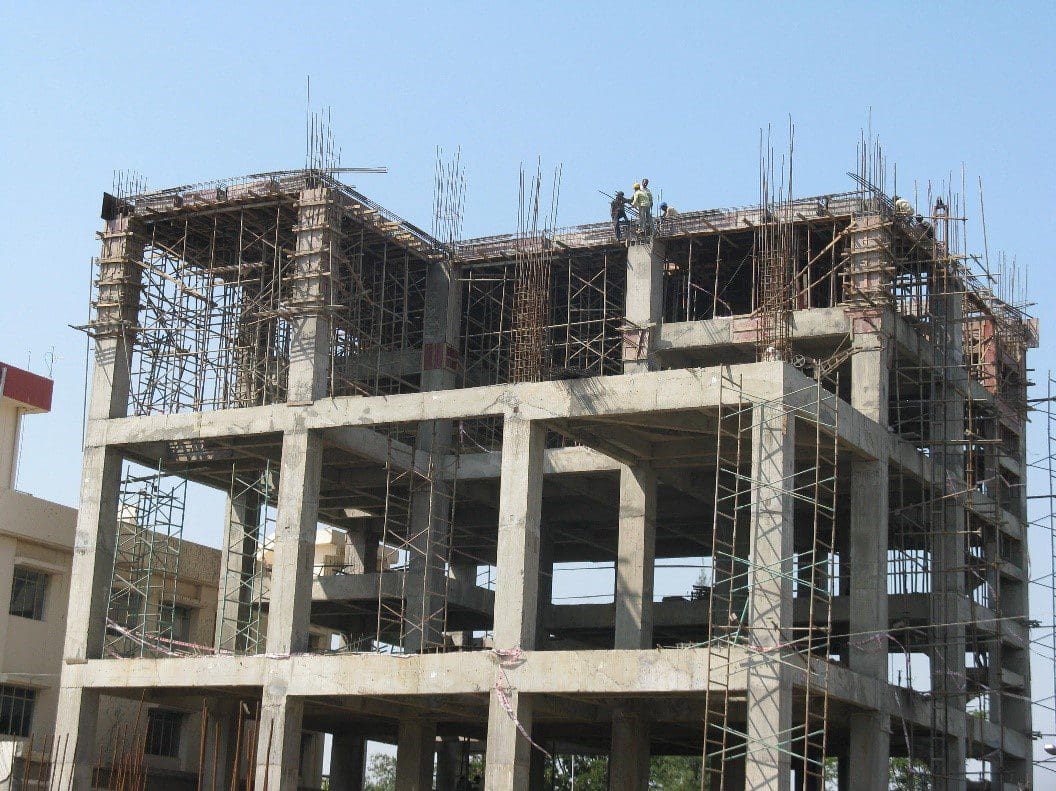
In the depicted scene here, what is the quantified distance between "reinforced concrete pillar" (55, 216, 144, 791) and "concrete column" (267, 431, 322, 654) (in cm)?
485

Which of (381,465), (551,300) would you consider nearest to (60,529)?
(381,465)

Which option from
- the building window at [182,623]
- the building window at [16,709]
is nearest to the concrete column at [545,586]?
the building window at [182,623]

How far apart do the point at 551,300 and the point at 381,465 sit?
6456mm

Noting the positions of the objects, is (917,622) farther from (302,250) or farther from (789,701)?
(302,250)

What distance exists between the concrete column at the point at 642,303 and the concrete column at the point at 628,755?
342 inches

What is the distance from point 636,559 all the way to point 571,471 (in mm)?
3958

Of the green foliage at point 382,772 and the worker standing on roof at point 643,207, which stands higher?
the worker standing on roof at point 643,207

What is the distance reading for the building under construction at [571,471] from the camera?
32.6 metres

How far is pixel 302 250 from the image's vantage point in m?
38.7

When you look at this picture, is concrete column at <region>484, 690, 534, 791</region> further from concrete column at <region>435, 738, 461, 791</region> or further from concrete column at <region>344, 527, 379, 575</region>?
concrete column at <region>435, 738, 461, 791</region>

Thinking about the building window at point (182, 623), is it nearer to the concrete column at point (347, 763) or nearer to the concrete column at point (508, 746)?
the concrete column at point (347, 763)

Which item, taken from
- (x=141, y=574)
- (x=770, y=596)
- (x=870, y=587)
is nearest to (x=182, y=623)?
(x=141, y=574)

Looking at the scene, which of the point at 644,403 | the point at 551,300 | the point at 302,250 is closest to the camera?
the point at 644,403

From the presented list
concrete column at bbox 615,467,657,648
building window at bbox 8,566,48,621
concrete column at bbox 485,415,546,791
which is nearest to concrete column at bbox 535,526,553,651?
concrete column at bbox 615,467,657,648
